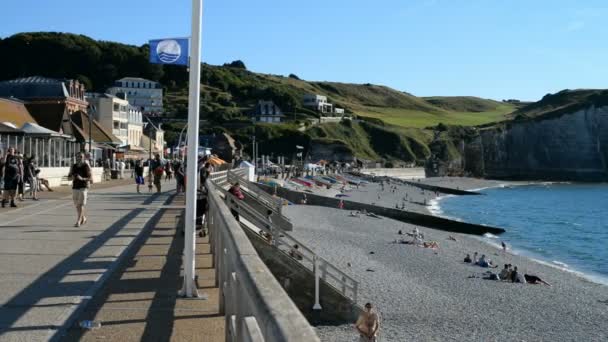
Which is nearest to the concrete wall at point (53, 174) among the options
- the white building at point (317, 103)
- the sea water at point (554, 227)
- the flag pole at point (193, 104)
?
the flag pole at point (193, 104)

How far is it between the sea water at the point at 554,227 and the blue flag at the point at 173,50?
26.7 meters

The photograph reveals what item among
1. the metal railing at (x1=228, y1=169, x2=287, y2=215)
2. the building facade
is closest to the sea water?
the metal railing at (x1=228, y1=169, x2=287, y2=215)

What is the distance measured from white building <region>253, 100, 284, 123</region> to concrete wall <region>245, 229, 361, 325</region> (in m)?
139

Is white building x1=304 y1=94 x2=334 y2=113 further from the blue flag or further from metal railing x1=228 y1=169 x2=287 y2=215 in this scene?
the blue flag

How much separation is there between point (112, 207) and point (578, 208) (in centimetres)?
7370

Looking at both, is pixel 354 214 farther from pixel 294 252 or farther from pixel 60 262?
pixel 60 262

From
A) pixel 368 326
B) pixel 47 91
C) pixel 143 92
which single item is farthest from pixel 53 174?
pixel 143 92

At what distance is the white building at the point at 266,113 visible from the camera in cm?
15588

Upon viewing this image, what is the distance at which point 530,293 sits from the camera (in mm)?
24188

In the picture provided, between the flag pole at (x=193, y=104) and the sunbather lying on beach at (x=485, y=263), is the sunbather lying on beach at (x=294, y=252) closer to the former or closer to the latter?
the flag pole at (x=193, y=104)

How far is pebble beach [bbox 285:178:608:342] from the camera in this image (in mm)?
18078

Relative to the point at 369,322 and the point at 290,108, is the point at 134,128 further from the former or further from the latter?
the point at 290,108

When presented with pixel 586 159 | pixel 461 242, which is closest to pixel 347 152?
pixel 586 159

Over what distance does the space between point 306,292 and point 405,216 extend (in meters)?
34.2
